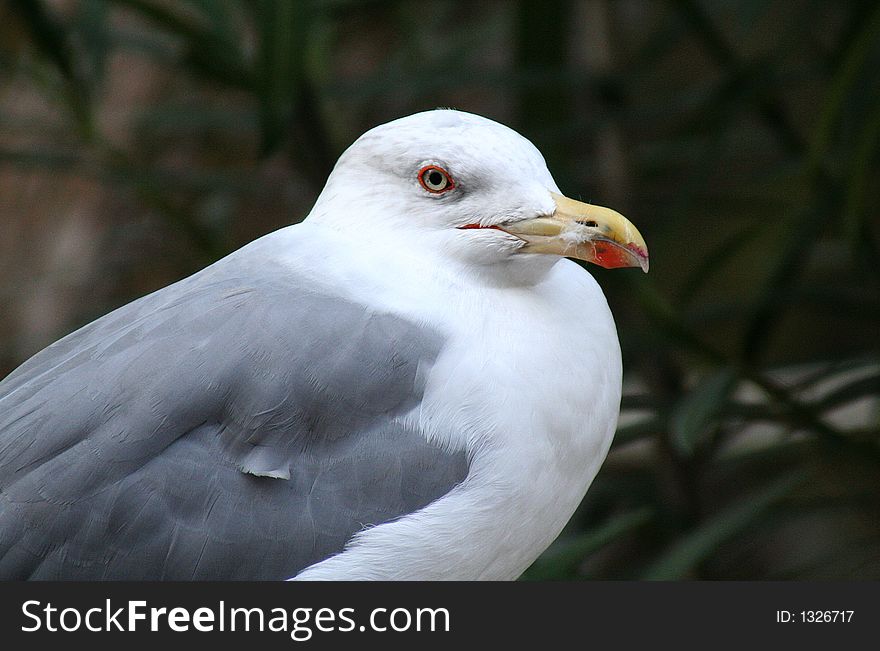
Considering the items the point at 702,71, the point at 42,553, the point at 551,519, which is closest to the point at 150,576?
the point at 42,553

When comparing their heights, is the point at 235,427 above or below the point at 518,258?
below

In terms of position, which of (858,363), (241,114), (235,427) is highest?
(241,114)

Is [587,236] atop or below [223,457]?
atop

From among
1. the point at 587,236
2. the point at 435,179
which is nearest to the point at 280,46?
the point at 435,179

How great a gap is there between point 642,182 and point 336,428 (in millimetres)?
1379

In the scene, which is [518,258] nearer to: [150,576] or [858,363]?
[150,576]

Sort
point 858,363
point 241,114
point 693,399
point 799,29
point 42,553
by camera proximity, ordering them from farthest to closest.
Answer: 1. point 241,114
2. point 799,29
3. point 858,363
4. point 693,399
5. point 42,553

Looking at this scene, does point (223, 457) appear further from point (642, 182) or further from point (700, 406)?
point (642, 182)

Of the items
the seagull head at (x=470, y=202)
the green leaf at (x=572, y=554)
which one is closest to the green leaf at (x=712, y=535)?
the green leaf at (x=572, y=554)

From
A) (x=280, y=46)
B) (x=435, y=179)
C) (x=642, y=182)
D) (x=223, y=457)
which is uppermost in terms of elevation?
(x=642, y=182)

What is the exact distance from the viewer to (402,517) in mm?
991

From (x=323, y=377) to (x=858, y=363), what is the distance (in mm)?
868

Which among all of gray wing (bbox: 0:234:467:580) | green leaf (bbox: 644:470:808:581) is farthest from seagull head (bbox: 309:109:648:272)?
green leaf (bbox: 644:470:808:581)

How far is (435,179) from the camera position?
1.07 m
